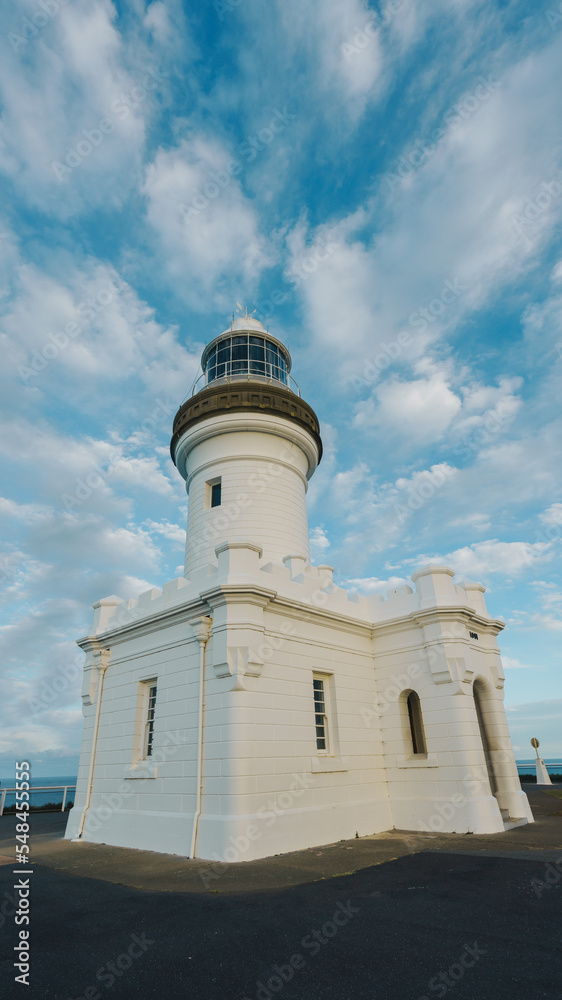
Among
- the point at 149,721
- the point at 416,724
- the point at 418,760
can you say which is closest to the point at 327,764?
the point at 418,760

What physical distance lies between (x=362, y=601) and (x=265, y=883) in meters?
7.20

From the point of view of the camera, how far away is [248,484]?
1418 cm

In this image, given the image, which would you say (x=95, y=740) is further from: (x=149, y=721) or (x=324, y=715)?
(x=324, y=715)

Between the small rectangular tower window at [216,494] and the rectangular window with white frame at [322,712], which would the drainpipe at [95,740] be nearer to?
the small rectangular tower window at [216,494]

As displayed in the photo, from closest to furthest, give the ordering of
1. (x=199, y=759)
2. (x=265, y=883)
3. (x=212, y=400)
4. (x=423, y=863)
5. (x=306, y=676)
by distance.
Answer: (x=265, y=883) < (x=423, y=863) < (x=199, y=759) < (x=306, y=676) < (x=212, y=400)

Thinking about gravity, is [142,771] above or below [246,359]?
below

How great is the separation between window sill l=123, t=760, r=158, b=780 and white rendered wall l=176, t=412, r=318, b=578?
4806 millimetres

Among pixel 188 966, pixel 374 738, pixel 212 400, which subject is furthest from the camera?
pixel 212 400

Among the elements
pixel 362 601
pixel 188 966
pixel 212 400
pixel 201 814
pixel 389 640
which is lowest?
pixel 188 966

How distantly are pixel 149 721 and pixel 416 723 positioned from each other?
614 cm

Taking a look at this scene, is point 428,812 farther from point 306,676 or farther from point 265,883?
point 265,883

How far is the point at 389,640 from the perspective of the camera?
488 inches

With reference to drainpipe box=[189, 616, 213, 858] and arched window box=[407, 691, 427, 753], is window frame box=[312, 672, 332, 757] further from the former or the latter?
drainpipe box=[189, 616, 213, 858]

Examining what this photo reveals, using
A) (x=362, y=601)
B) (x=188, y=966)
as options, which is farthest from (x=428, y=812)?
(x=188, y=966)
